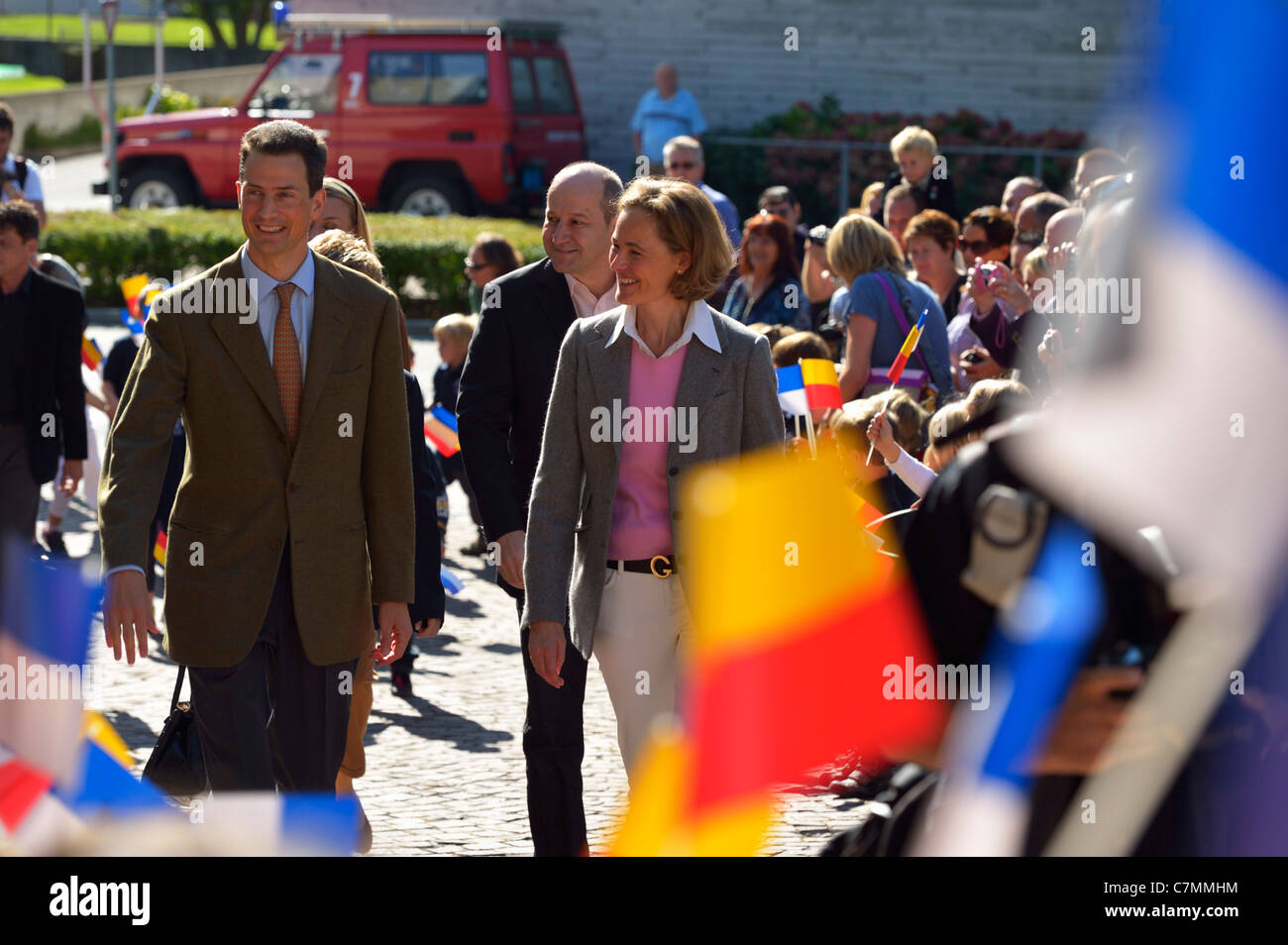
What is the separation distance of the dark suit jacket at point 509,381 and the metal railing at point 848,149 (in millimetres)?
17097

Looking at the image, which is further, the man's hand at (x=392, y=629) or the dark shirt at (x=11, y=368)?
the dark shirt at (x=11, y=368)

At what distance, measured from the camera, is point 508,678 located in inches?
294

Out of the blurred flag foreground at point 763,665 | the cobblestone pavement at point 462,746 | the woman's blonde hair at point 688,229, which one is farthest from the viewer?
the cobblestone pavement at point 462,746

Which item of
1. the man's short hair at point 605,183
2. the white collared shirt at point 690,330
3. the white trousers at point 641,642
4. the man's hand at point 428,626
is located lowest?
the man's hand at point 428,626

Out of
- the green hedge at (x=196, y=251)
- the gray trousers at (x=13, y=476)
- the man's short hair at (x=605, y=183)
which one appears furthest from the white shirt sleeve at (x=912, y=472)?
the green hedge at (x=196, y=251)

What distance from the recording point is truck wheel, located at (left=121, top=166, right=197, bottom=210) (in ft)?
73.7

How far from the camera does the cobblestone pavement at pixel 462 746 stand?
17.6ft

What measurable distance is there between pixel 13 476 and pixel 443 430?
2.13 meters

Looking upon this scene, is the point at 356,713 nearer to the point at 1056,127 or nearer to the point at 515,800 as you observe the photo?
the point at 515,800

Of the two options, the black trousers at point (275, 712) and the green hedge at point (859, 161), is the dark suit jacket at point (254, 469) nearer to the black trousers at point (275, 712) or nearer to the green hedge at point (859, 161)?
the black trousers at point (275, 712)

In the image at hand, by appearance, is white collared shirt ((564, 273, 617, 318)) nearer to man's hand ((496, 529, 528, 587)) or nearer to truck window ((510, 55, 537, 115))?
man's hand ((496, 529, 528, 587))

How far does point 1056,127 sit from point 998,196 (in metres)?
3.40
